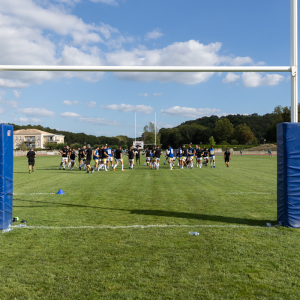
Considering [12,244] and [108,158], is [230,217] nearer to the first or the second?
[12,244]

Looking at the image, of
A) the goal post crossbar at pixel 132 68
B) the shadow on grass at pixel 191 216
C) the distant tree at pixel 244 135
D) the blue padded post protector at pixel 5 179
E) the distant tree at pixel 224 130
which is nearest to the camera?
the blue padded post protector at pixel 5 179

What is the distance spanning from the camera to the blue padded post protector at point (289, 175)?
6.04 m

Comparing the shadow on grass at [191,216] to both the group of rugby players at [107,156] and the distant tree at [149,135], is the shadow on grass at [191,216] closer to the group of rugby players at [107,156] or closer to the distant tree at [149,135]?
the group of rugby players at [107,156]

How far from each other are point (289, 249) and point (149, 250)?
95.0 inches

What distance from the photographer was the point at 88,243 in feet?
16.8

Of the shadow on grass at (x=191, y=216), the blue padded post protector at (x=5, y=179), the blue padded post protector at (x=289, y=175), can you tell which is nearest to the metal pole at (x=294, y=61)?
the blue padded post protector at (x=289, y=175)

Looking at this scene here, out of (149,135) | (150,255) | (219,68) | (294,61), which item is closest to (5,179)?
(150,255)

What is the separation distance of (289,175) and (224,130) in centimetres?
11778

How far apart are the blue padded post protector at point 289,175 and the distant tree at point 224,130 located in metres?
116

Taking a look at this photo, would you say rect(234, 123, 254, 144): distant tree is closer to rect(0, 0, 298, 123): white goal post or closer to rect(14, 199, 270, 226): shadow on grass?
rect(0, 0, 298, 123): white goal post

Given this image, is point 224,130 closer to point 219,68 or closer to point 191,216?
point 219,68

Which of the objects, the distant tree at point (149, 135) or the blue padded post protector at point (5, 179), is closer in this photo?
the blue padded post protector at point (5, 179)

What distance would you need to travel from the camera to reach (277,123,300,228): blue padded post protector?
6.04 m

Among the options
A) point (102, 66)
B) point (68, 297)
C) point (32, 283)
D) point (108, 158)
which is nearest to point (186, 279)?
point (68, 297)
